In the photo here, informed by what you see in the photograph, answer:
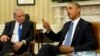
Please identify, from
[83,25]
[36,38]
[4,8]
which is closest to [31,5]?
[4,8]

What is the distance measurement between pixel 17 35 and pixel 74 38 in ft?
3.75

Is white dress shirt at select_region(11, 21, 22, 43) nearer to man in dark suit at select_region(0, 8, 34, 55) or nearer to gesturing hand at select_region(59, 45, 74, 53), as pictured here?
man in dark suit at select_region(0, 8, 34, 55)

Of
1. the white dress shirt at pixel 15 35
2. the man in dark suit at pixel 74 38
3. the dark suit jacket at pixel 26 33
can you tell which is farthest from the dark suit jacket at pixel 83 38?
the white dress shirt at pixel 15 35

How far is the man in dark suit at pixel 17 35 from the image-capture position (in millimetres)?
4156

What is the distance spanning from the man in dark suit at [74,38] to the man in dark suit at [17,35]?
44 cm

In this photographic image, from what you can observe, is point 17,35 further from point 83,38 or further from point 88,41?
point 88,41

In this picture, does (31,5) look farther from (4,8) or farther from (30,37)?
(30,37)

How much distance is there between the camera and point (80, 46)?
3.64 m

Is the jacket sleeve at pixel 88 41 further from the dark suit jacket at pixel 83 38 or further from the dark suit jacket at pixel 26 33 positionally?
the dark suit jacket at pixel 26 33

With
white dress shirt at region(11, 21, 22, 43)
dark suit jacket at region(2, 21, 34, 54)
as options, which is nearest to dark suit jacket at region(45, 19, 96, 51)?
dark suit jacket at region(2, 21, 34, 54)

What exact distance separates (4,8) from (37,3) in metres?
0.79

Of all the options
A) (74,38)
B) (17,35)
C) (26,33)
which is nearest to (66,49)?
(74,38)

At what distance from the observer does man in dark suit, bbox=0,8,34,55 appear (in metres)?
4.16

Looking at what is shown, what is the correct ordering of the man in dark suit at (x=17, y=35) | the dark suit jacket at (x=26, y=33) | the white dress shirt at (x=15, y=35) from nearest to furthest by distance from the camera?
the man in dark suit at (x=17, y=35) < the dark suit jacket at (x=26, y=33) < the white dress shirt at (x=15, y=35)
